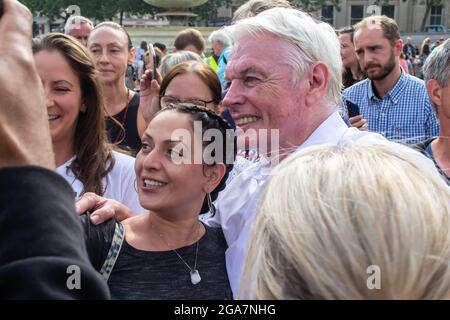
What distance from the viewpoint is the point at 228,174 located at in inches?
94.9

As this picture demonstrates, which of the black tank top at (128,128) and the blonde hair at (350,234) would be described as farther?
the black tank top at (128,128)

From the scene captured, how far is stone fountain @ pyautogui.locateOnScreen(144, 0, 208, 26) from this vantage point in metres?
19.8

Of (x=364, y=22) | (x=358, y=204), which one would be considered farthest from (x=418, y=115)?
(x=358, y=204)

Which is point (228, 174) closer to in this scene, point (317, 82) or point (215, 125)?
point (215, 125)

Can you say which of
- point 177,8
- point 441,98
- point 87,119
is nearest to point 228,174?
point 87,119

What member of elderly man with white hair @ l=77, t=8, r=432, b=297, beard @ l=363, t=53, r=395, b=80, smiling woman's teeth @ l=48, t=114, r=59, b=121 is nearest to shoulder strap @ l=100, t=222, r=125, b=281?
elderly man with white hair @ l=77, t=8, r=432, b=297

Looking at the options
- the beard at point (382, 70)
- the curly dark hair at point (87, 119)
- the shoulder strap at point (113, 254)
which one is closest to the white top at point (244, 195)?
the shoulder strap at point (113, 254)

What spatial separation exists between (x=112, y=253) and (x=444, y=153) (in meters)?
1.61

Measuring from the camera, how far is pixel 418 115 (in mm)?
4496

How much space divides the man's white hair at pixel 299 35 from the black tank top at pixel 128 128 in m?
1.44

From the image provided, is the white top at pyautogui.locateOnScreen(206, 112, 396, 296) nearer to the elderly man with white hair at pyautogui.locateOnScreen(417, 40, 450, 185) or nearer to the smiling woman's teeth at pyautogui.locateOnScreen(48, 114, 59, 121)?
the elderly man with white hair at pyautogui.locateOnScreen(417, 40, 450, 185)

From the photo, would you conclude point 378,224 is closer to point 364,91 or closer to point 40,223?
point 40,223

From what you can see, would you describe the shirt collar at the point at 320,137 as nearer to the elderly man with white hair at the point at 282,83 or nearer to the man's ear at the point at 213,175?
the elderly man with white hair at the point at 282,83

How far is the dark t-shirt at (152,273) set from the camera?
1864 millimetres
